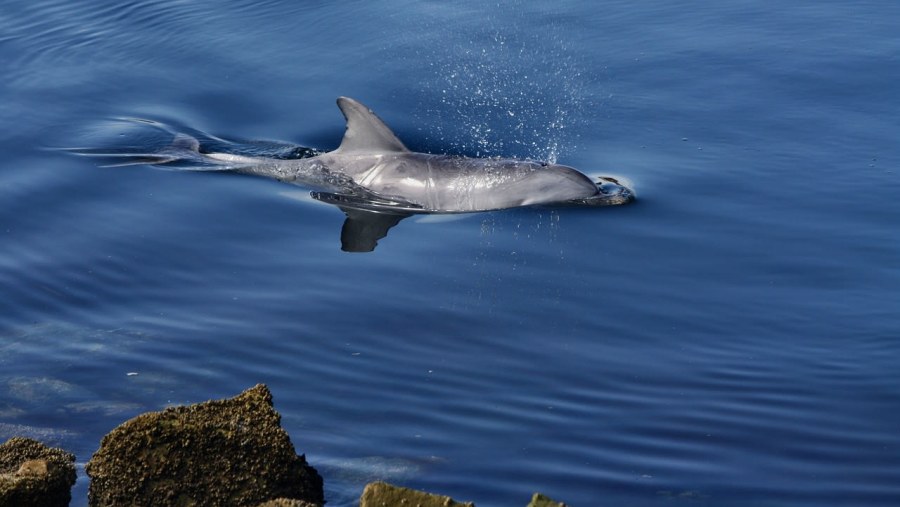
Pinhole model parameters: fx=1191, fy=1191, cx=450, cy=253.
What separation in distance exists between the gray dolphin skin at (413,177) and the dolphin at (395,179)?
0.04 feet

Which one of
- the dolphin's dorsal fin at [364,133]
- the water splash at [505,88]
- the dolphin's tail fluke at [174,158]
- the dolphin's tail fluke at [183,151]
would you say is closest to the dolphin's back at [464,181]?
the dolphin's dorsal fin at [364,133]

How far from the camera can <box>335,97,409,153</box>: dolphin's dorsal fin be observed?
14130mm

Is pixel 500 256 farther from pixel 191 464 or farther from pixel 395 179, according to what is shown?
pixel 191 464

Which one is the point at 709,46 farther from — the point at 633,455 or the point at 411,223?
the point at 633,455

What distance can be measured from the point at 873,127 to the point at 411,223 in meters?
6.16

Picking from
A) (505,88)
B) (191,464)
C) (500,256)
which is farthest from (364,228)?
(191,464)

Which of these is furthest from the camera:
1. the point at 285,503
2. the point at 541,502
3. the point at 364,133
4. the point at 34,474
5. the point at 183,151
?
the point at 183,151

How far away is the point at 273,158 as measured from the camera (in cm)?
1516

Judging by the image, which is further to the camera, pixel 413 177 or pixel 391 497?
pixel 413 177

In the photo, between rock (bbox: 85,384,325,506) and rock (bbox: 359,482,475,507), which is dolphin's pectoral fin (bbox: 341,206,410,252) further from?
rock (bbox: 359,482,475,507)

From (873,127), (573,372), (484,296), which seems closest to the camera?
(573,372)

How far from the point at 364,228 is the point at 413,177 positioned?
117 cm

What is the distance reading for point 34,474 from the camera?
7.12 metres

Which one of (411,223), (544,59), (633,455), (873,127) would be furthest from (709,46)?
(633,455)
